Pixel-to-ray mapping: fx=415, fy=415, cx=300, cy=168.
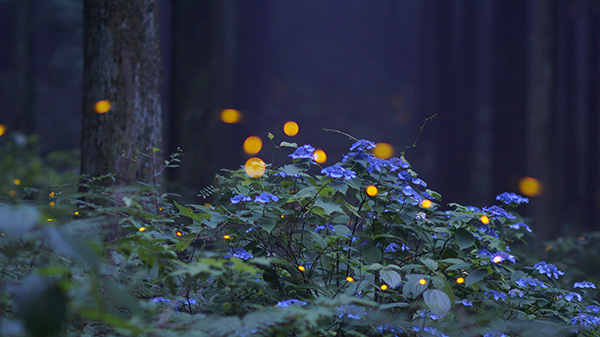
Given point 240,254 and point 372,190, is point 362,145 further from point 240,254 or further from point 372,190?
point 240,254

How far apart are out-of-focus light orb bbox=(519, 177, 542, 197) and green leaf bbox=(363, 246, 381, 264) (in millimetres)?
4586

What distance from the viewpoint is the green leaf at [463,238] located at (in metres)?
1.62

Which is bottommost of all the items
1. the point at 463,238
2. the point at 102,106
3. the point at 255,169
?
→ the point at 463,238

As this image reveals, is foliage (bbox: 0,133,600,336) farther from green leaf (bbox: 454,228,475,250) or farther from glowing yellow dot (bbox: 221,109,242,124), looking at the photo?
glowing yellow dot (bbox: 221,109,242,124)

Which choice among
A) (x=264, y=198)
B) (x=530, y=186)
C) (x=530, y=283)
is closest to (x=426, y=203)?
(x=530, y=283)

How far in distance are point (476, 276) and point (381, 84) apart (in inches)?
470

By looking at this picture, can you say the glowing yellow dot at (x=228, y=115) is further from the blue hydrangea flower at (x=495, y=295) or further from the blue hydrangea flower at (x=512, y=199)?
the blue hydrangea flower at (x=495, y=295)

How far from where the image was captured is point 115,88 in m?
2.90

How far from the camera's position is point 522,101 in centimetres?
573

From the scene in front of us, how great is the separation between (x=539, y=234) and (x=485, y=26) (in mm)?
7846

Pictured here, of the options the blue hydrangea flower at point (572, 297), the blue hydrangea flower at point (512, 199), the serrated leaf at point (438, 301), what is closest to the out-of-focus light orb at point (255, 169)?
the serrated leaf at point (438, 301)

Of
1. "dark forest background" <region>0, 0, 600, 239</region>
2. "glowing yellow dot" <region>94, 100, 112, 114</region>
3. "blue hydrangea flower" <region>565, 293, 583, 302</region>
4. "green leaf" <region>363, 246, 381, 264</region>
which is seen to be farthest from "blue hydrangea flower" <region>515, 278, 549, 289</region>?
"dark forest background" <region>0, 0, 600, 239</region>

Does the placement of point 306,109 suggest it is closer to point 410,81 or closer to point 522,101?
point 410,81

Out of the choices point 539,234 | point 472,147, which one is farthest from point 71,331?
point 472,147
